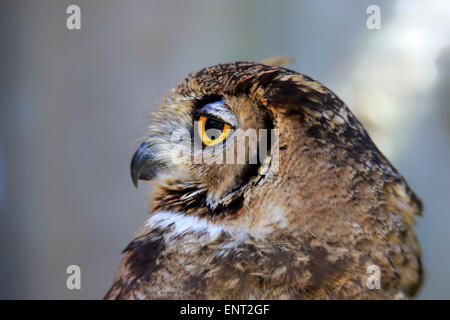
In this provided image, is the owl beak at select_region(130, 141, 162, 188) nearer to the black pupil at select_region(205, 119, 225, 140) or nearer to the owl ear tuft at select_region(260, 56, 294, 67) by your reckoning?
the black pupil at select_region(205, 119, 225, 140)

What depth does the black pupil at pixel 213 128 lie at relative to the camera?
0.73 m

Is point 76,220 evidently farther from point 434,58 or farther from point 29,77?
point 434,58

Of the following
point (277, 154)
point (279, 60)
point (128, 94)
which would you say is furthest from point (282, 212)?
point (128, 94)

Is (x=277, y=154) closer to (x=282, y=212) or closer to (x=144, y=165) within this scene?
(x=282, y=212)

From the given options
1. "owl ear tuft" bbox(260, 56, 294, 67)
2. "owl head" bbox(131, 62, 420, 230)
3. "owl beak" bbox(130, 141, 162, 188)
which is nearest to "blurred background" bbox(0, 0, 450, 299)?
"owl ear tuft" bbox(260, 56, 294, 67)

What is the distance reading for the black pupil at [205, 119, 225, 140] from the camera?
730mm

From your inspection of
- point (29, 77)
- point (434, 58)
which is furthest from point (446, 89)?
point (29, 77)

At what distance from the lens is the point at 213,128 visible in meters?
0.75

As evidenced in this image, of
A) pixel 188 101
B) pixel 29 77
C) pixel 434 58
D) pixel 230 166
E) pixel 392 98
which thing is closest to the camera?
pixel 230 166

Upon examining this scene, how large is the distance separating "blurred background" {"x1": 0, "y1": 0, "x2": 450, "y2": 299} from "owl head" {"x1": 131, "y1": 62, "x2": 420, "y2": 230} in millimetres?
267

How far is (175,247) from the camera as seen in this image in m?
0.72

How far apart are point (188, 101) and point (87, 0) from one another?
48 centimetres

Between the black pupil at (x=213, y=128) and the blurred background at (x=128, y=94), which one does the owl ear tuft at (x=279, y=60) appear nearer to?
the blurred background at (x=128, y=94)

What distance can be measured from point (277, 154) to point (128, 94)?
0.87 m
